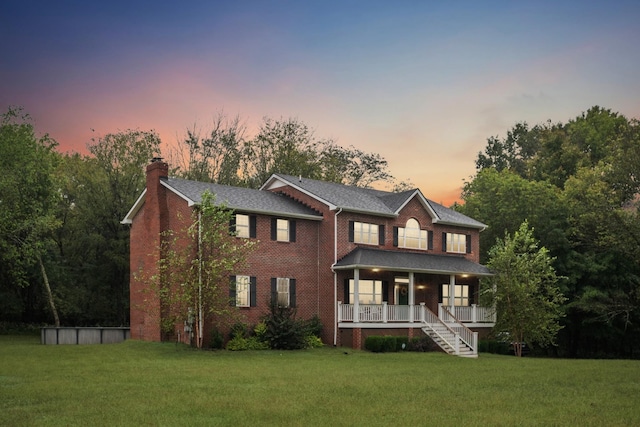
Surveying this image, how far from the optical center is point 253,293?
1401 inches

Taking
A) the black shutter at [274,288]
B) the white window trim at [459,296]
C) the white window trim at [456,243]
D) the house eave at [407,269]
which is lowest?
the white window trim at [459,296]

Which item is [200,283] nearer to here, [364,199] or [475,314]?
[364,199]

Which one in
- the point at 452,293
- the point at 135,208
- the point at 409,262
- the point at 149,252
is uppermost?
the point at 135,208

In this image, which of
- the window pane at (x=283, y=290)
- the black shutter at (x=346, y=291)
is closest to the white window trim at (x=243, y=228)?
the window pane at (x=283, y=290)

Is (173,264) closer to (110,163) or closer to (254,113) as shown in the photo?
(110,163)

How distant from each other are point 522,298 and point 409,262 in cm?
613

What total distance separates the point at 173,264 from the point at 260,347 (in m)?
5.63

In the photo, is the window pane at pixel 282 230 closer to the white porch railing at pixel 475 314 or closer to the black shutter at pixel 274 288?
the black shutter at pixel 274 288

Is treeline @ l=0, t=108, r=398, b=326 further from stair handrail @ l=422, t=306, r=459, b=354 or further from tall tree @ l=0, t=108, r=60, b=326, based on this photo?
stair handrail @ l=422, t=306, r=459, b=354

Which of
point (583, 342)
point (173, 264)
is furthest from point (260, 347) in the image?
point (583, 342)

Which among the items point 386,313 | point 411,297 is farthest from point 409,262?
point 386,313

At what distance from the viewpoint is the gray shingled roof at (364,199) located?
38469mm

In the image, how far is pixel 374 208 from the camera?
39.0 meters

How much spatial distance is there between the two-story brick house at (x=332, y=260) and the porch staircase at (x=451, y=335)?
6 centimetres
